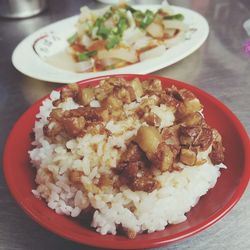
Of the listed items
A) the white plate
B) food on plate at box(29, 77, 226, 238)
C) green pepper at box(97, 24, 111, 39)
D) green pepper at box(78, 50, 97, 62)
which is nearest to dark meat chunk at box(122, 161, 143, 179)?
food on plate at box(29, 77, 226, 238)

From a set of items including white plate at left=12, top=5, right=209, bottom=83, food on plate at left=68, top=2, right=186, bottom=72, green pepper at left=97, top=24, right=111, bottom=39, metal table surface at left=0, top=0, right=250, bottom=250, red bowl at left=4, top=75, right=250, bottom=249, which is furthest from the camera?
green pepper at left=97, top=24, right=111, bottom=39

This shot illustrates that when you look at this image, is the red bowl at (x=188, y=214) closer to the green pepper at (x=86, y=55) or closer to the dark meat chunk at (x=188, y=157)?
the dark meat chunk at (x=188, y=157)

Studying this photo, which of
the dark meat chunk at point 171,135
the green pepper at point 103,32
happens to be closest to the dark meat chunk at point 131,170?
the dark meat chunk at point 171,135

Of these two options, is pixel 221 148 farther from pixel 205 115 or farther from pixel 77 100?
pixel 77 100

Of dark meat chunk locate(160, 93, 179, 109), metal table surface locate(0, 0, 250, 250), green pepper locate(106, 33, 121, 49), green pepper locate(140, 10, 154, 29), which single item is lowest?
metal table surface locate(0, 0, 250, 250)

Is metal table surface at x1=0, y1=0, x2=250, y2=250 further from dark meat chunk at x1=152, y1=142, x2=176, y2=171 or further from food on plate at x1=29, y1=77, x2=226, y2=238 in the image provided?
dark meat chunk at x1=152, y1=142, x2=176, y2=171

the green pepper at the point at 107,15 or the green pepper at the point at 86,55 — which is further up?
the green pepper at the point at 107,15
